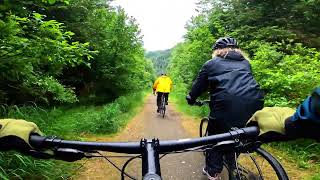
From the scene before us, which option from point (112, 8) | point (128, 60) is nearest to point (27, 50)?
point (128, 60)

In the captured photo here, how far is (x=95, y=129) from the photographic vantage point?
10.8 metres

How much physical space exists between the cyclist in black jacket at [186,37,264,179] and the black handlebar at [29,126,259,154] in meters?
2.75

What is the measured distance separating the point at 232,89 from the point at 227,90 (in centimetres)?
6

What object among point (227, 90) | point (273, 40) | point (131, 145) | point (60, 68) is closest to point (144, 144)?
point (131, 145)

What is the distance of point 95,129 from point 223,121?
22.1 feet

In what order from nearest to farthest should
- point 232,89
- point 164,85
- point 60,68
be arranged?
1. point 232,89
2. point 60,68
3. point 164,85

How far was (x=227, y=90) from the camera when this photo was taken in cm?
454

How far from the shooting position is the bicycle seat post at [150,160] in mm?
1305

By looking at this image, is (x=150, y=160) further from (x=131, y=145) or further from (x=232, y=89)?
(x=232, y=89)

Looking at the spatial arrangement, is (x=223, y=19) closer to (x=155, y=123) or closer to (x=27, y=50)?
(x=155, y=123)

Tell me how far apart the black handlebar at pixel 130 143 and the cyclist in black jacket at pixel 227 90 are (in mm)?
2753

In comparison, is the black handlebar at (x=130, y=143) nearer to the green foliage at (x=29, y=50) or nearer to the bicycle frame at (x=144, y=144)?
the bicycle frame at (x=144, y=144)

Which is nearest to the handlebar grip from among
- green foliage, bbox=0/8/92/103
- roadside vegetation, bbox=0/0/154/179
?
roadside vegetation, bbox=0/0/154/179

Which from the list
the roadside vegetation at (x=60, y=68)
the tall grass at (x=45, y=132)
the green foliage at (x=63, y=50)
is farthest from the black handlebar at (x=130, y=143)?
the green foliage at (x=63, y=50)
